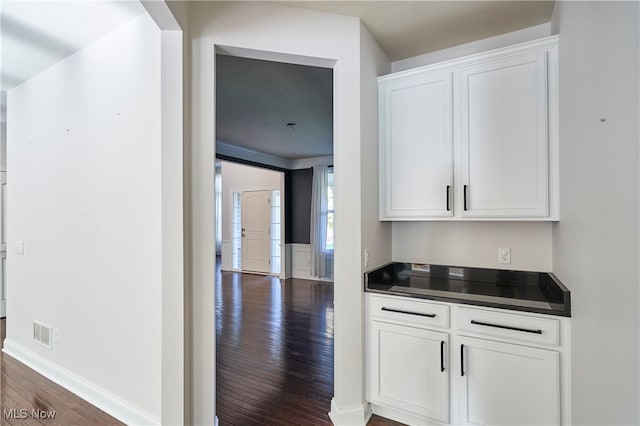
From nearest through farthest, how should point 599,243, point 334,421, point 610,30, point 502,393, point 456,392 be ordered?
point 610,30 < point 599,243 < point 502,393 < point 456,392 < point 334,421

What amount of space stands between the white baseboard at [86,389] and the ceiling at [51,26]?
2.58m

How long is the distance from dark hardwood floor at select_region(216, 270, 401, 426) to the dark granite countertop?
917mm

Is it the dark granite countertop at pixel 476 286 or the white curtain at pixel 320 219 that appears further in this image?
the white curtain at pixel 320 219

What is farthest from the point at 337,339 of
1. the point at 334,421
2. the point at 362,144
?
the point at 362,144

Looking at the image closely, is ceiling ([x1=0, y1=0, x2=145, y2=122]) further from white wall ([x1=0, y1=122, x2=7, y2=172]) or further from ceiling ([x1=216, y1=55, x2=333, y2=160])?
white wall ([x1=0, y1=122, x2=7, y2=172])

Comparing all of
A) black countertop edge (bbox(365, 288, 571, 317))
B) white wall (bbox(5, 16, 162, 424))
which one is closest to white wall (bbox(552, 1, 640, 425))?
black countertop edge (bbox(365, 288, 571, 317))

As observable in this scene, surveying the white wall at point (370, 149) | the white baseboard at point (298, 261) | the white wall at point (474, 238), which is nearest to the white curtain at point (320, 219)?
the white baseboard at point (298, 261)

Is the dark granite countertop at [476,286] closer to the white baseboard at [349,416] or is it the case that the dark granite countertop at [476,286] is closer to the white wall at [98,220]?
the white baseboard at [349,416]

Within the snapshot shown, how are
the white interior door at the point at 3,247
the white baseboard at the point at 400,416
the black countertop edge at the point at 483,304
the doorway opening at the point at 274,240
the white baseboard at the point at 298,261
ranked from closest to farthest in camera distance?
1. the black countertop edge at the point at 483,304
2. the white baseboard at the point at 400,416
3. the doorway opening at the point at 274,240
4. the white interior door at the point at 3,247
5. the white baseboard at the point at 298,261

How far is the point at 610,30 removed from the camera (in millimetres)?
945

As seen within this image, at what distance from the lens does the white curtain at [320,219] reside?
22.0ft

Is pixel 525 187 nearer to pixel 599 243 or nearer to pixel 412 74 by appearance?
pixel 599 243

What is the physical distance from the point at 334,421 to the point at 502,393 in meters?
1.04

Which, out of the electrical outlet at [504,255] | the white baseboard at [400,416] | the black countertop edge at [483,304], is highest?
the electrical outlet at [504,255]
